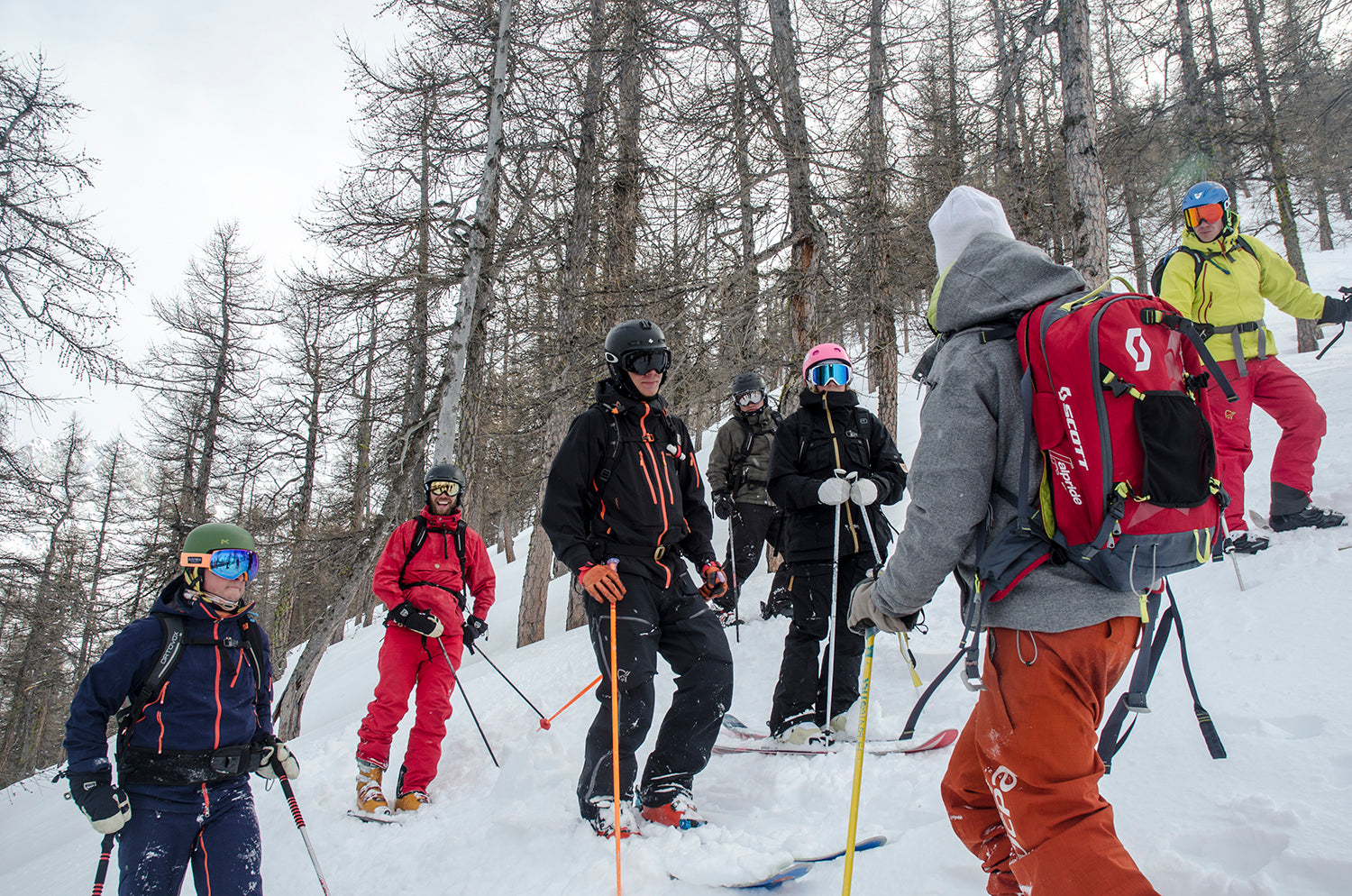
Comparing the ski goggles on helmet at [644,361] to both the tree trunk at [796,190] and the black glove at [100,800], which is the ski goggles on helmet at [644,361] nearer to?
the black glove at [100,800]

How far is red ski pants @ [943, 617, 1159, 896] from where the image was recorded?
1517 millimetres

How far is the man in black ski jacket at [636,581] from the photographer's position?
3.29m

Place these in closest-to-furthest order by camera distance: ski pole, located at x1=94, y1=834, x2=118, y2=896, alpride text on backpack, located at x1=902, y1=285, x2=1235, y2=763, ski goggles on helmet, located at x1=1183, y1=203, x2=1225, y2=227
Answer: alpride text on backpack, located at x1=902, y1=285, x2=1235, y2=763 → ski pole, located at x1=94, y1=834, x2=118, y2=896 → ski goggles on helmet, located at x1=1183, y1=203, x2=1225, y2=227

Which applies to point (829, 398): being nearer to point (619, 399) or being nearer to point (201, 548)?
point (619, 399)

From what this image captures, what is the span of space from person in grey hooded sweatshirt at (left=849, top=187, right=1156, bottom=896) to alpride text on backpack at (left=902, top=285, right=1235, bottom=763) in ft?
0.23

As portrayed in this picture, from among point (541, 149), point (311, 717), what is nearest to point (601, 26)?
point (541, 149)

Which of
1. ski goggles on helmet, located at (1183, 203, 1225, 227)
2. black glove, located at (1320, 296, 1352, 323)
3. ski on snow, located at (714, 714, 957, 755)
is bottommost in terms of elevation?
ski on snow, located at (714, 714, 957, 755)

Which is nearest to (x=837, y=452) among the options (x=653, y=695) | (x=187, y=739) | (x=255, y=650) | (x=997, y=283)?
(x=653, y=695)

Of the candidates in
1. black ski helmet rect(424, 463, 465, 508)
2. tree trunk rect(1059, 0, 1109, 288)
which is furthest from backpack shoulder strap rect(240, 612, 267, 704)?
tree trunk rect(1059, 0, 1109, 288)

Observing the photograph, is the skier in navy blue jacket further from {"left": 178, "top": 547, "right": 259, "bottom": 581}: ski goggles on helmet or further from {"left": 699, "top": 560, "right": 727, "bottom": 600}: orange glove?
{"left": 699, "top": 560, "right": 727, "bottom": 600}: orange glove

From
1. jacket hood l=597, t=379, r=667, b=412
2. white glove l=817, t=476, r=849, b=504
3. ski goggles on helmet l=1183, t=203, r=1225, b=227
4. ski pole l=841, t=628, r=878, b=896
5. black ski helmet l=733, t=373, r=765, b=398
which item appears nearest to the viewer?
ski pole l=841, t=628, r=878, b=896

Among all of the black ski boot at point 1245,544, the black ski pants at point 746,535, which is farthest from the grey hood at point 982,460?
the black ski pants at point 746,535

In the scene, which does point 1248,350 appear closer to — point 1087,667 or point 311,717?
point 1087,667

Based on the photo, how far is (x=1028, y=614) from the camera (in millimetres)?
1682
